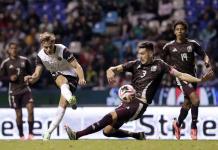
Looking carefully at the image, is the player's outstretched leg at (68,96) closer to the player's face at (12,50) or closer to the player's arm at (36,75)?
the player's arm at (36,75)

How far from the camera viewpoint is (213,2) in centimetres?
2614

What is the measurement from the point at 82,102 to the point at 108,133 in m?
8.80

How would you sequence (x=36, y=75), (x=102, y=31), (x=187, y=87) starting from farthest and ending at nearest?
(x=102, y=31) → (x=187, y=87) → (x=36, y=75)

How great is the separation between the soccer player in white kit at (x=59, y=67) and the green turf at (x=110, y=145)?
1520 mm

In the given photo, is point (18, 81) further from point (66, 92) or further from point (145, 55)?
point (145, 55)

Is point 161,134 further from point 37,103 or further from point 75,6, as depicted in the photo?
point 75,6

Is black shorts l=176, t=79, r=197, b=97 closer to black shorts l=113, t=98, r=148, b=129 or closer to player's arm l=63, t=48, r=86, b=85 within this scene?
black shorts l=113, t=98, r=148, b=129

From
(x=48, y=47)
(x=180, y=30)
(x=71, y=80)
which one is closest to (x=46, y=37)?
(x=48, y=47)

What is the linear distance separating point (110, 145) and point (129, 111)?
0.93 meters

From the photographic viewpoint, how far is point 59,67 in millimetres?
14844

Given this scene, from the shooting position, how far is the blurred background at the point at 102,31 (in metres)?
22.2

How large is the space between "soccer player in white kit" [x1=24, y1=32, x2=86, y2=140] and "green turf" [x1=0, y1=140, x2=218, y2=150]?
1.52 meters

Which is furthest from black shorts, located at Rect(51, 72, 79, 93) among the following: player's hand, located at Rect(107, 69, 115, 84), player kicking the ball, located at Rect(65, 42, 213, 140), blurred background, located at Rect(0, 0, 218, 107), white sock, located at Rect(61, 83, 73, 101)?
blurred background, located at Rect(0, 0, 218, 107)

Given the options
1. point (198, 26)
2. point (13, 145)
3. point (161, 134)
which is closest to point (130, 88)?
point (13, 145)
